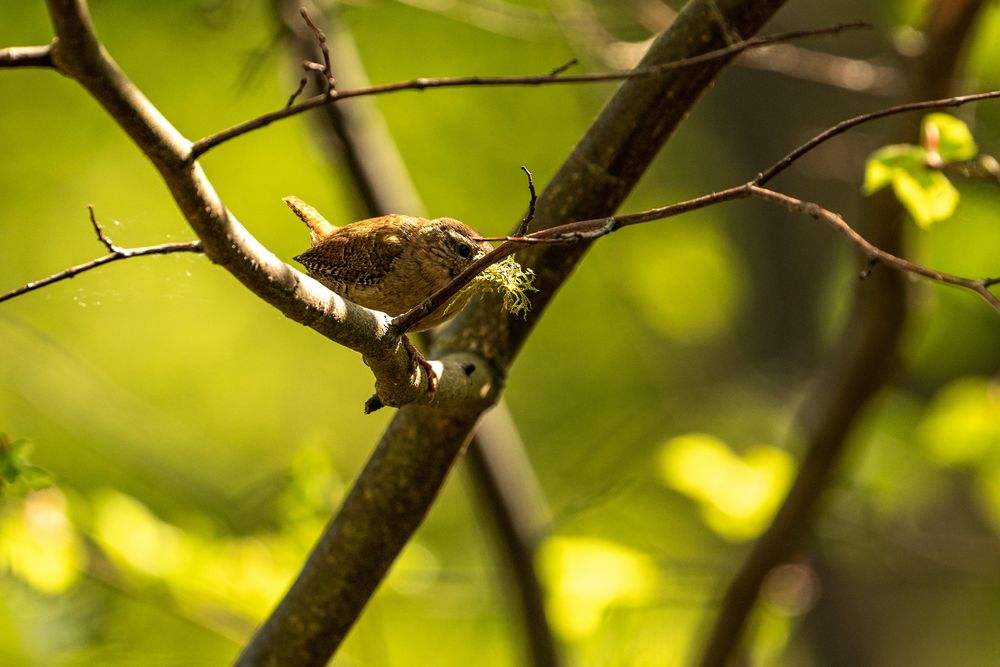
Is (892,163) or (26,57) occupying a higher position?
(892,163)

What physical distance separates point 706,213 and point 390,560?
5.27 metres

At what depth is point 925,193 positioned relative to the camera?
1954 mm

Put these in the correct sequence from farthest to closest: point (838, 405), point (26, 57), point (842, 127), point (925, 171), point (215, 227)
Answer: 1. point (838, 405)
2. point (925, 171)
3. point (842, 127)
4. point (215, 227)
5. point (26, 57)

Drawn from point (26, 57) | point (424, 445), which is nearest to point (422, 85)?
point (26, 57)

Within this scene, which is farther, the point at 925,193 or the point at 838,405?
the point at 838,405

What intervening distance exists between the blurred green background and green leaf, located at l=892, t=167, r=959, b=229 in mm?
1085

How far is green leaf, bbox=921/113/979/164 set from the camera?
2.01 metres

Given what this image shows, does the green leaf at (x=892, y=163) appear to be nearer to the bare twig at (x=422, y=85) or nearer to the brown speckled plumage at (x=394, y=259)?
the bare twig at (x=422, y=85)

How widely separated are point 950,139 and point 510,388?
6.08 m

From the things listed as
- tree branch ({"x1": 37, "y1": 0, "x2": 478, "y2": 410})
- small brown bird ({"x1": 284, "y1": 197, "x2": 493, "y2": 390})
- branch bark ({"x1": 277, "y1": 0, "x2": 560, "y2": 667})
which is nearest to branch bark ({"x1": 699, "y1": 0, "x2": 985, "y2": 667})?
branch bark ({"x1": 277, "y1": 0, "x2": 560, "y2": 667})

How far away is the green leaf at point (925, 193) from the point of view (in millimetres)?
1936

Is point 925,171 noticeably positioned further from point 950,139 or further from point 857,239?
point 857,239

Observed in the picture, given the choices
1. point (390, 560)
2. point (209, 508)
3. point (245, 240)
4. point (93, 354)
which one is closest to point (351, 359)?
point (93, 354)

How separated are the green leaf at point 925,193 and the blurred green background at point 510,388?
1.08m
